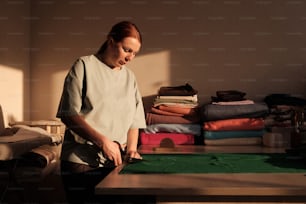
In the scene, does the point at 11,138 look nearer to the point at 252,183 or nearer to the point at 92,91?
the point at 92,91

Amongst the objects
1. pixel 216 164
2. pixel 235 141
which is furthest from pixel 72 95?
pixel 235 141

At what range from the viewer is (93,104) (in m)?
1.33

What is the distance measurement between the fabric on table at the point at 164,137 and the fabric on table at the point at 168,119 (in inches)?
2.9

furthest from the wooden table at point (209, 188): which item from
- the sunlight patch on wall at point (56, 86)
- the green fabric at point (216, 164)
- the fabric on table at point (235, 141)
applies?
the sunlight patch on wall at point (56, 86)

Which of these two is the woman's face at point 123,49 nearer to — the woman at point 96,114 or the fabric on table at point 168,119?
the woman at point 96,114

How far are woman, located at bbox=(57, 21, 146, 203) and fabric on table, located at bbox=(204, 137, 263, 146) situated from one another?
34.3 inches

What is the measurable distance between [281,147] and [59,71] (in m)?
1.52

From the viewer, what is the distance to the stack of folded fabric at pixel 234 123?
221 cm

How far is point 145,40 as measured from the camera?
8.55 ft

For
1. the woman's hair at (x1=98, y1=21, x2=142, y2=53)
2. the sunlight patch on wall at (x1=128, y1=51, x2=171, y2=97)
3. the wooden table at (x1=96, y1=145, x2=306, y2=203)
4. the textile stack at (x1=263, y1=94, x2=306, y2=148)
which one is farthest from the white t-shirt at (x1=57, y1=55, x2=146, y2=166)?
the sunlight patch on wall at (x1=128, y1=51, x2=171, y2=97)

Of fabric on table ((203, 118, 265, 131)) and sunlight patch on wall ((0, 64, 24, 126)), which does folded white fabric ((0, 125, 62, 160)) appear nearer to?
sunlight patch on wall ((0, 64, 24, 126))

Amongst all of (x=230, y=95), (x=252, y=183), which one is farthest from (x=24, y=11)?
(x=252, y=183)

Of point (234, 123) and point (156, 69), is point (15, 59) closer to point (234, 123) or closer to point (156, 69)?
point (156, 69)

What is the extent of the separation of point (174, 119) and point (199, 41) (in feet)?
2.02
